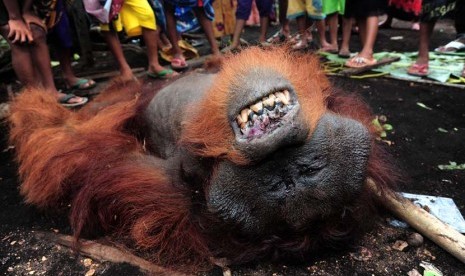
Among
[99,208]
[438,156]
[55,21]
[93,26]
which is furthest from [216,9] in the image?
[99,208]

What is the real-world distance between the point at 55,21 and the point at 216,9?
112 inches

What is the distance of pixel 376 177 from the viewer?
5.70 ft

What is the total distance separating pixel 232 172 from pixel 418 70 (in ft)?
11.0

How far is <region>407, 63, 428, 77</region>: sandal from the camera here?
4.00 meters

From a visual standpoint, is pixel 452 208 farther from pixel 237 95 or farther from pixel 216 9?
pixel 216 9

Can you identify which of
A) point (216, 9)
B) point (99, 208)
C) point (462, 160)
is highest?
point (216, 9)

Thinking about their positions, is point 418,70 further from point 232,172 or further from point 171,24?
point 232,172

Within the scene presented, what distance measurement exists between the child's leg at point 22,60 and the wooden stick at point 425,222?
292cm

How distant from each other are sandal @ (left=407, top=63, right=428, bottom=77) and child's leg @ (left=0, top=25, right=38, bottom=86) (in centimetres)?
356

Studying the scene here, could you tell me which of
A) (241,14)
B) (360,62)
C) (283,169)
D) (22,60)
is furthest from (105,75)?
(283,169)

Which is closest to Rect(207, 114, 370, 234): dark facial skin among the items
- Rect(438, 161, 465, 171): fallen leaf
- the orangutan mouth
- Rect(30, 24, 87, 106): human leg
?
the orangutan mouth

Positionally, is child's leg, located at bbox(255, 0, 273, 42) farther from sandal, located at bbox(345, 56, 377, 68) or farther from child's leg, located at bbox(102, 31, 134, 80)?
child's leg, located at bbox(102, 31, 134, 80)

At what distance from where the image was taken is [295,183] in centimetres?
136

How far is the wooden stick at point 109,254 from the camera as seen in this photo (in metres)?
1.62
